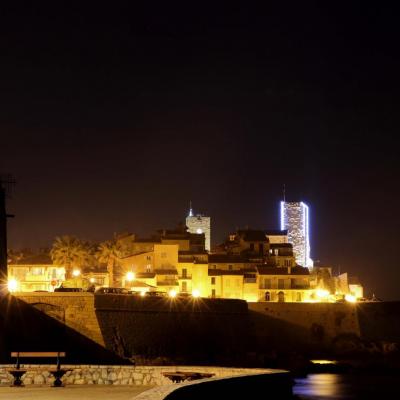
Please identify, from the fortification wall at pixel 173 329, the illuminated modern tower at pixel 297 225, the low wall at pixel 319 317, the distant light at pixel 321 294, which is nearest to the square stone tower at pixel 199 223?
the illuminated modern tower at pixel 297 225

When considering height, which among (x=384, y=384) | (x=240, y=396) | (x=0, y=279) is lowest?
(x=384, y=384)

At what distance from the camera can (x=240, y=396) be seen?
2227 centimetres

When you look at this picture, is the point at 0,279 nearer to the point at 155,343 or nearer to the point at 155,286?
the point at 155,343

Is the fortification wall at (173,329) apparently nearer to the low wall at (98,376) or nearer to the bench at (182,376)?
the low wall at (98,376)

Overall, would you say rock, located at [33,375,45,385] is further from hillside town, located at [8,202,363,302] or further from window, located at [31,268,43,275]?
window, located at [31,268,43,275]

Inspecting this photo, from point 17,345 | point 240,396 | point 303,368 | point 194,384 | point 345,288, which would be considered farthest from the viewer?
point 345,288

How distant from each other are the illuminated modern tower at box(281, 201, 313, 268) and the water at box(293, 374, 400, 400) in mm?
82353

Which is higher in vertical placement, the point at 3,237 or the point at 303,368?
the point at 3,237

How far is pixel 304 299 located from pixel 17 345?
142 feet

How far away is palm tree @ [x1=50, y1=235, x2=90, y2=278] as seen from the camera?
3147 inches

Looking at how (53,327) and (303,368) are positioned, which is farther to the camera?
(303,368)

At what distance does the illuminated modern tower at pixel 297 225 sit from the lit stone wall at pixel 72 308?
8623 cm

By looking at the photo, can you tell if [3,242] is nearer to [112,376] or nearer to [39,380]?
[39,380]

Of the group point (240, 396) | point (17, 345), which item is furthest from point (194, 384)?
point (17, 345)
